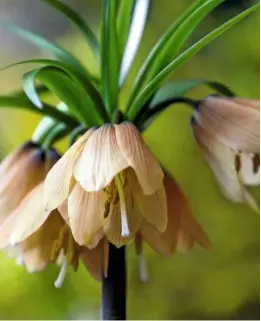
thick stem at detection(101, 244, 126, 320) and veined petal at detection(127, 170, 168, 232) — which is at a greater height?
veined petal at detection(127, 170, 168, 232)

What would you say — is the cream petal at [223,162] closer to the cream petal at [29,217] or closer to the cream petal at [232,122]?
the cream petal at [232,122]

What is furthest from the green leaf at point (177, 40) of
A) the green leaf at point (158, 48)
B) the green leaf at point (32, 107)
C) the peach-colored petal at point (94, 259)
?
the peach-colored petal at point (94, 259)

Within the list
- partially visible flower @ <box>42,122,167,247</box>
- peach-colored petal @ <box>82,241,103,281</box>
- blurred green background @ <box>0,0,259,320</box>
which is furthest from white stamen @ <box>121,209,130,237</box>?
blurred green background @ <box>0,0,259,320</box>

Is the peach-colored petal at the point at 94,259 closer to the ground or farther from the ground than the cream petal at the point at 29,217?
closer to the ground

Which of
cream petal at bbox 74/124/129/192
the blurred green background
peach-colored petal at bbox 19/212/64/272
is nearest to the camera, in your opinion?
cream petal at bbox 74/124/129/192

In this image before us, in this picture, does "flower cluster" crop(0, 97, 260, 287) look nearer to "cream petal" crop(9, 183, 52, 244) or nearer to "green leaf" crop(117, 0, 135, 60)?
"cream petal" crop(9, 183, 52, 244)

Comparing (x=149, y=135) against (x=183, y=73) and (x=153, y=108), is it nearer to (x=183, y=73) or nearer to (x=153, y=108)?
(x=183, y=73)

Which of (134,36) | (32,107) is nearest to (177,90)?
(134,36)
